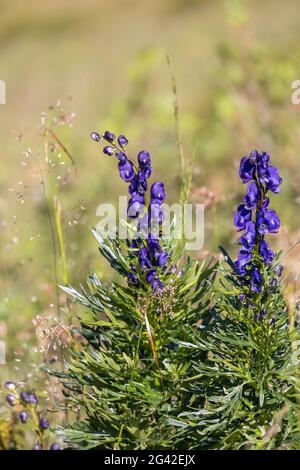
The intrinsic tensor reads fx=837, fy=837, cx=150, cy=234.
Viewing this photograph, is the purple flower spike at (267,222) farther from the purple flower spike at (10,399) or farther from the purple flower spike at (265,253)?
the purple flower spike at (10,399)

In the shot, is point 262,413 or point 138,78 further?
point 138,78

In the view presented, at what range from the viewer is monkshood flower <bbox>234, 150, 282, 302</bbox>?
6.46 ft

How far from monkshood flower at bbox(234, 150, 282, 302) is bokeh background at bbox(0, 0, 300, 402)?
90mm

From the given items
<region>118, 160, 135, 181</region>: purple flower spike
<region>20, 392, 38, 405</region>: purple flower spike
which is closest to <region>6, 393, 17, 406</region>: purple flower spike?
<region>20, 392, 38, 405</region>: purple flower spike

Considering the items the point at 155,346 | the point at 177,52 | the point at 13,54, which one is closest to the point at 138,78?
the point at 177,52

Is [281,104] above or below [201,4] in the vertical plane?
below

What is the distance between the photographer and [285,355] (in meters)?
2.03

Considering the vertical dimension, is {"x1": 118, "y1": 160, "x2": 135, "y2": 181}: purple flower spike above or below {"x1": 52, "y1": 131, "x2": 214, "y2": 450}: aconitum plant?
above

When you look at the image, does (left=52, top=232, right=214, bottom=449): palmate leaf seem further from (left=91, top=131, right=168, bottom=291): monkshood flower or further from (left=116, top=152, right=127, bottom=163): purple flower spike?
(left=116, top=152, right=127, bottom=163): purple flower spike

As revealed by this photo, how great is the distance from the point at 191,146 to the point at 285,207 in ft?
6.45

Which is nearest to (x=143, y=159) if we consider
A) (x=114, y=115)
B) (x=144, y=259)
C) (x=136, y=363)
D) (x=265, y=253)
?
(x=144, y=259)

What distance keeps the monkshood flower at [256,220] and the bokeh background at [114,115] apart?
90mm

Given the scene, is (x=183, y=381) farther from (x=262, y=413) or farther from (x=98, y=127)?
(x=98, y=127)

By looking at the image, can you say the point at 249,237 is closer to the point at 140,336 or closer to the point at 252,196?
the point at 252,196
